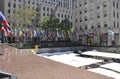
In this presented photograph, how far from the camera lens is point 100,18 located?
57.5 metres

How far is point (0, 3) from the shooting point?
74.9 m

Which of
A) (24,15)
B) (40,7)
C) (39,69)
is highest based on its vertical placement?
(40,7)

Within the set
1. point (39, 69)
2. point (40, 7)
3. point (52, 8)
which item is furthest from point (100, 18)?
point (39, 69)

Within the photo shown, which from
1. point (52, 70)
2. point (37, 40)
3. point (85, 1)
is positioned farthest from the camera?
point (85, 1)

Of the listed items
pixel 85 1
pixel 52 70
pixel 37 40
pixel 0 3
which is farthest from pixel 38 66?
pixel 0 3

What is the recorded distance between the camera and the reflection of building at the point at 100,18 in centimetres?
5373

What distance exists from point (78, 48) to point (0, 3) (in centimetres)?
4770

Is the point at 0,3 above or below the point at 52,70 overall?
above

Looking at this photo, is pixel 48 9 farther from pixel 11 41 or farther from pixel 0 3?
pixel 11 41

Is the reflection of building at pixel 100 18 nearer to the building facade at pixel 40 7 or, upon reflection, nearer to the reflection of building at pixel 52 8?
the reflection of building at pixel 52 8

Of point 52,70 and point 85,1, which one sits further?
point 85,1

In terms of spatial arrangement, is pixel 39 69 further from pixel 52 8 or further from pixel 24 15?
pixel 52 8

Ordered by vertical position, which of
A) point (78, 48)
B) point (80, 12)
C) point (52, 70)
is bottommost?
point (78, 48)

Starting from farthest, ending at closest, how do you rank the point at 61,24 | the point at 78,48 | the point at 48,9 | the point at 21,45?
the point at 48,9
the point at 61,24
the point at 78,48
the point at 21,45
